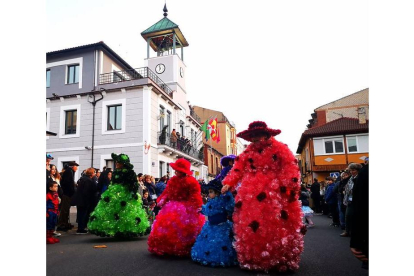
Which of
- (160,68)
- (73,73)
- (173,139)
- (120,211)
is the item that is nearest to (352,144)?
(173,139)

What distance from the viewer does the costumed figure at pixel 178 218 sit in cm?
529

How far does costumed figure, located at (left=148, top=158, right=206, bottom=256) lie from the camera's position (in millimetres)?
5293

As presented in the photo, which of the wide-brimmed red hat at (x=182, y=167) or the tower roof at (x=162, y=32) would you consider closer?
the wide-brimmed red hat at (x=182, y=167)

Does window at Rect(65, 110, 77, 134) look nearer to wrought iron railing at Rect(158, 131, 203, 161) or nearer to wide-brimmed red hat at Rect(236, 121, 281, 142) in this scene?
wrought iron railing at Rect(158, 131, 203, 161)

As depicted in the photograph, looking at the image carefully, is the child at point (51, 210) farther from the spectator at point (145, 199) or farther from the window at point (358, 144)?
the window at point (358, 144)

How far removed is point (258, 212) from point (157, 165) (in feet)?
49.8

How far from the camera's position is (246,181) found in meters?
4.44

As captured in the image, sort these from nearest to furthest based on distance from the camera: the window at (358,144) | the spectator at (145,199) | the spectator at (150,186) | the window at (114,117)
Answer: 1. the spectator at (145,199)
2. the spectator at (150,186)
3. the window at (114,117)
4. the window at (358,144)

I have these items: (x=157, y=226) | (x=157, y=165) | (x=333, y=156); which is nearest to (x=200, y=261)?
(x=157, y=226)

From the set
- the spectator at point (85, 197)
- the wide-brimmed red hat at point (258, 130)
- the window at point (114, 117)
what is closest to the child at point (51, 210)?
the spectator at point (85, 197)

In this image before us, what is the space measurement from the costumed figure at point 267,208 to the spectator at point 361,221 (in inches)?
43.8

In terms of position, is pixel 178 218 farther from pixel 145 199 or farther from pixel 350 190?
pixel 145 199
